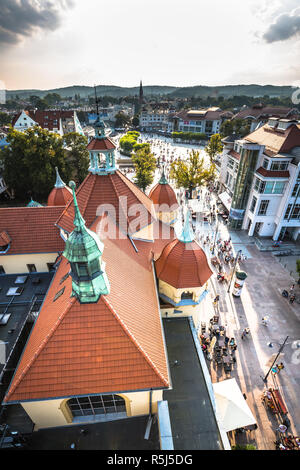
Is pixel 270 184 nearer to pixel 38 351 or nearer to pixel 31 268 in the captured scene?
pixel 31 268

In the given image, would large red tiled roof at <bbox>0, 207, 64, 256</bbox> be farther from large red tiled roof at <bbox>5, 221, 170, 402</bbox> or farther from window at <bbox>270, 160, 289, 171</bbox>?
window at <bbox>270, 160, 289, 171</bbox>

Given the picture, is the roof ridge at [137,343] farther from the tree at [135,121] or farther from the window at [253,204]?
the tree at [135,121]

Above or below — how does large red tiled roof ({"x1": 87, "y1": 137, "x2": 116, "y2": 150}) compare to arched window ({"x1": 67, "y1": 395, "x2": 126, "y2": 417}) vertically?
above

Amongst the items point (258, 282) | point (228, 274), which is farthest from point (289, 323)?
point (228, 274)

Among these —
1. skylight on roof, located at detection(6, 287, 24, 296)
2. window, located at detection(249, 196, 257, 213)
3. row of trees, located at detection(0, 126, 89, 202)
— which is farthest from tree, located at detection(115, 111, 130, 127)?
skylight on roof, located at detection(6, 287, 24, 296)

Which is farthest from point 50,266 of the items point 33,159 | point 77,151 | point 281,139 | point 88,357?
point 281,139
